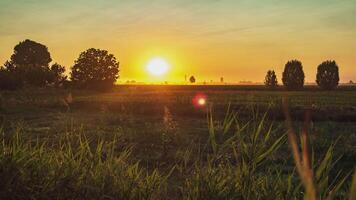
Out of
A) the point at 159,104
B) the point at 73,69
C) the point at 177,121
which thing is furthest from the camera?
the point at 73,69

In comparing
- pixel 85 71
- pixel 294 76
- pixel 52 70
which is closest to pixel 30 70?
pixel 52 70

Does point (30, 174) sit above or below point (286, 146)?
above

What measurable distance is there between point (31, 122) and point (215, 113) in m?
12.1

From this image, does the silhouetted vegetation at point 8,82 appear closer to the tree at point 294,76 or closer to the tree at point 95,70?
the tree at point 95,70

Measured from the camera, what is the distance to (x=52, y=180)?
5016 millimetres

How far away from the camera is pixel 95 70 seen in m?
85.9

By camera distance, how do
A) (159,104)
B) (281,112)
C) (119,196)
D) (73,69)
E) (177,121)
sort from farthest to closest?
1. (73,69)
2. (159,104)
3. (281,112)
4. (177,121)
5. (119,196)

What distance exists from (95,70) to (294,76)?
45912 millimetres

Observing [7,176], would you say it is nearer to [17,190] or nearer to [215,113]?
[17,190]

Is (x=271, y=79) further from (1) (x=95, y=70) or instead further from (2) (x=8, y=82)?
(2) (x=8, y=82)

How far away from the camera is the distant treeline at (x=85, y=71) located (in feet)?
221

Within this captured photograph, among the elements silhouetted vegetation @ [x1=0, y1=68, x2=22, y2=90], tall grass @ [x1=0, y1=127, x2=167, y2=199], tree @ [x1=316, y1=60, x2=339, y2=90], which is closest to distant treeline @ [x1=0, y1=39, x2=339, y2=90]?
tree @ [x1=316, y1=60, x2=339, y2=90]

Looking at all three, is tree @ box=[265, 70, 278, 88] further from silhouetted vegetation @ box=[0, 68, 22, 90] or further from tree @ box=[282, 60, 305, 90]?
silhouetted vegetation @ box=[0, 68, 22, 90]

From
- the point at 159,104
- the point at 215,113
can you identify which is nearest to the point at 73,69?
the point at 159,104
